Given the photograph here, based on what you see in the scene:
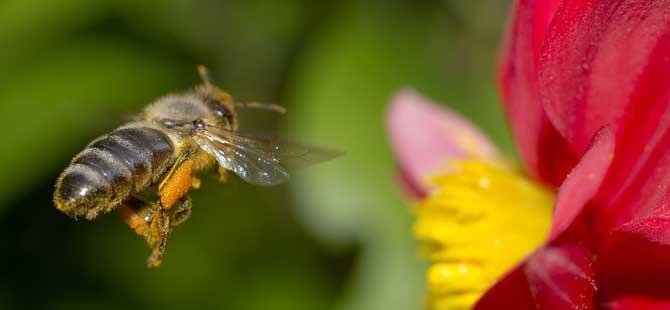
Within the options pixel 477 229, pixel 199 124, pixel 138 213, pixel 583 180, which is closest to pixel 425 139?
pixel 477 229

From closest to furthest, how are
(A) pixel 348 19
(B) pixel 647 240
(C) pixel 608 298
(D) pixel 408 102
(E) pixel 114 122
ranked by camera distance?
(B) pixel 647 240, (C) pixel 608 298, (E) pixel 114 122, (D) pixel 408 102, (A) pixel 348 19

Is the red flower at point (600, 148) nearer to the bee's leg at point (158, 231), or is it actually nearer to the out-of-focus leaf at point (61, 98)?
the bee's leg at point (158, 231)

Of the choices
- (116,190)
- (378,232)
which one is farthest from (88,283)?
(116,190)

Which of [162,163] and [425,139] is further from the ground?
[162,163]

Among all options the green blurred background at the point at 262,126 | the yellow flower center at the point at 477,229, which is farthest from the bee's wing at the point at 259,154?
Answer: the green blurred background at the point at 262,126

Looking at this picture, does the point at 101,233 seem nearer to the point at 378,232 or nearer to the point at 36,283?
the point at 36,283

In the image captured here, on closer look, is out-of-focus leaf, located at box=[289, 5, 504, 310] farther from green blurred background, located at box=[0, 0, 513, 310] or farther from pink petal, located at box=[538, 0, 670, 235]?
pink petal, located at box=[538, 0, 670, 235]

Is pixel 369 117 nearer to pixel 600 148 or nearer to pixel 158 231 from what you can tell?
pixel 158 231
